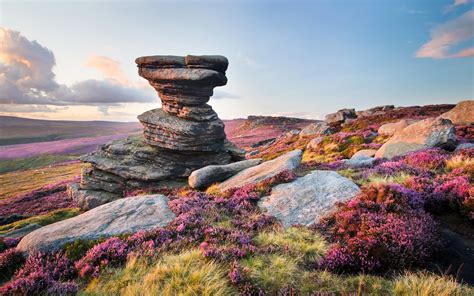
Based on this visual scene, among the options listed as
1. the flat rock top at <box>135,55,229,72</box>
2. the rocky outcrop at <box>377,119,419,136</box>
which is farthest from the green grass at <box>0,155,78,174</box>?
the rocky outcrop at <box>377,119,419,136</box>

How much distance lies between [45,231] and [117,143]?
60.6 feet

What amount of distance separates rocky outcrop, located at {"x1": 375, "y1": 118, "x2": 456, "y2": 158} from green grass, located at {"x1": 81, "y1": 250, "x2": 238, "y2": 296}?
1880cm

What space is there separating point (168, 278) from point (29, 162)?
10482 centimetres

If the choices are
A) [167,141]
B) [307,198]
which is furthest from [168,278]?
[167,141]

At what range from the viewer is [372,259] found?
6.51 meters

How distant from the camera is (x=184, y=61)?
25.9m

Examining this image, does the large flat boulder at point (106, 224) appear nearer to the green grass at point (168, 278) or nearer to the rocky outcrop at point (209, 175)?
the green grass at point (168, 278)

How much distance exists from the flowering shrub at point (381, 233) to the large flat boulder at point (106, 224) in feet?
21.0

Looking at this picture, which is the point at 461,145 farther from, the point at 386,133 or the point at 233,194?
the point at 233,194

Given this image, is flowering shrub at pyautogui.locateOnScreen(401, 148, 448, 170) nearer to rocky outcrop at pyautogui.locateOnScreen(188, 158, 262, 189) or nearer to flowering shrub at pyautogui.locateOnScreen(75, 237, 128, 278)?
rocky outcrop at pyautogui.locateOnScreen(188, 158, 262, 189)

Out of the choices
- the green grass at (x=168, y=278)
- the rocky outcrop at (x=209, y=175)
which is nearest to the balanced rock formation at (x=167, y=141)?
the rocky outcrop at (x=209, y=175)

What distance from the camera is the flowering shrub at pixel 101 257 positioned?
6984mm

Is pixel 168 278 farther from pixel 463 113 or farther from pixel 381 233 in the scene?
pixel 463 113

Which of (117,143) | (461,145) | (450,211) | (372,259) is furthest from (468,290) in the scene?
(117,143)
